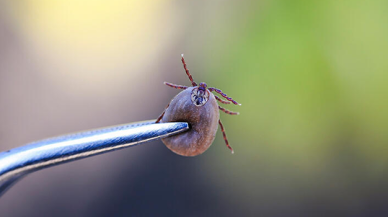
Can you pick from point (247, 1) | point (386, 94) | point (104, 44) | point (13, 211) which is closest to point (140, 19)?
point (104, 44)

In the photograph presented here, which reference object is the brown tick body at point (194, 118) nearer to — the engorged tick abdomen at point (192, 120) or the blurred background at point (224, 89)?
the engorged tick abdomen at point (192, 120)

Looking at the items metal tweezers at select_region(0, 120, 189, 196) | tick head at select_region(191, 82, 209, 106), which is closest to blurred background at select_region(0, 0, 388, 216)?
tick head at select_region(191, 82, 209, 106)

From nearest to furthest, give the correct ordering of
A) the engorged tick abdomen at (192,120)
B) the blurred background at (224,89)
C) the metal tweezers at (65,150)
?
the metal tweezers at (65,150)
the engorged tick abdomen at (192,120)
the blurred background at (224,89)

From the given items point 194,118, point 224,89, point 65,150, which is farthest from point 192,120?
point 224,89

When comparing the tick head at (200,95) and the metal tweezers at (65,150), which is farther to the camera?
the tick head at (200,95)

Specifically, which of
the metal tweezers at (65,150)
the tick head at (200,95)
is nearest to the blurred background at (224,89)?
the tick head at (200,95)

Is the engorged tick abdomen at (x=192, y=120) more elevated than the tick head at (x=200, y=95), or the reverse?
the tick head at (x=200, y=95)

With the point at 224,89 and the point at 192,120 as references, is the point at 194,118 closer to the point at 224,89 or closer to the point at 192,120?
the point at 192,120
